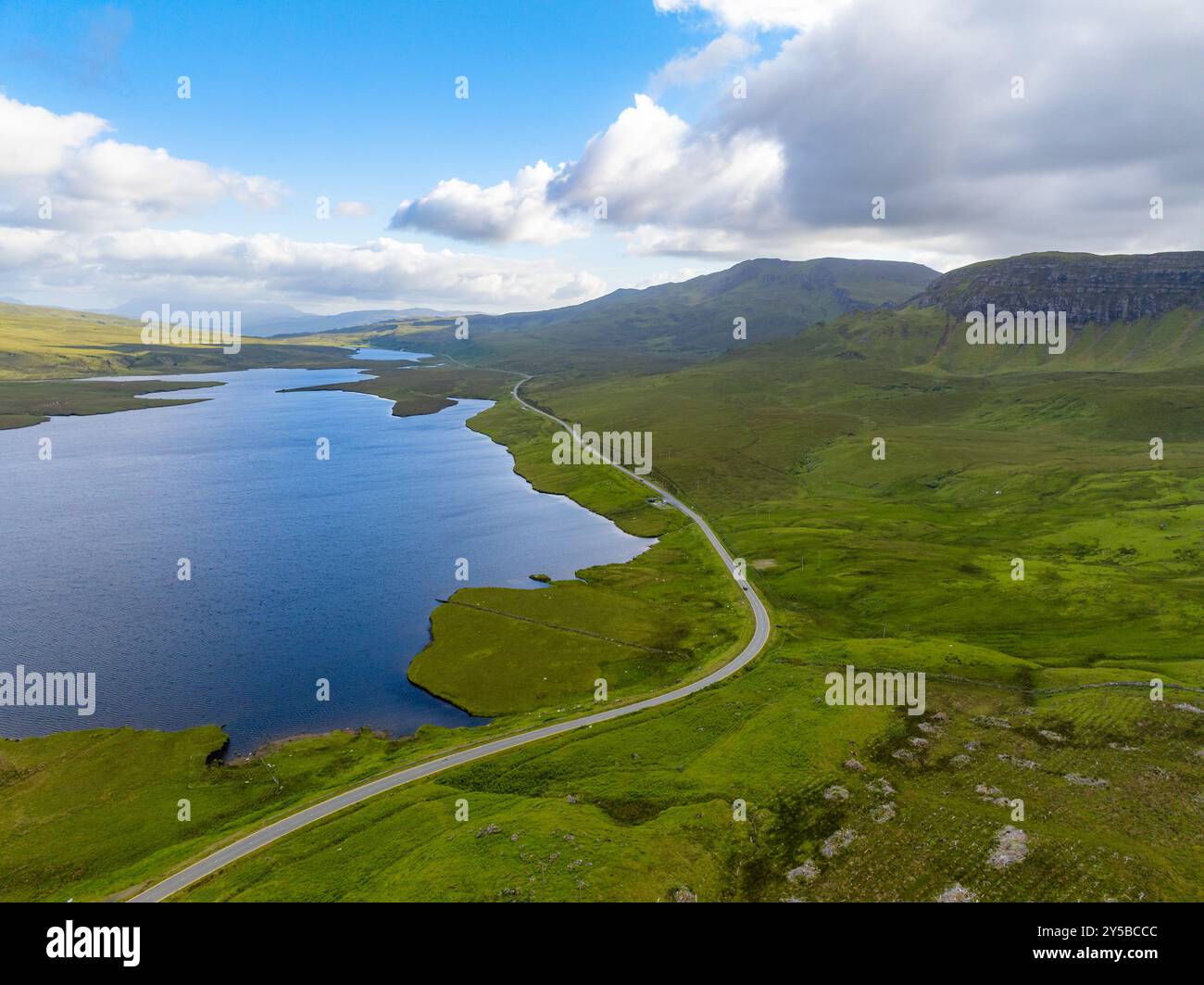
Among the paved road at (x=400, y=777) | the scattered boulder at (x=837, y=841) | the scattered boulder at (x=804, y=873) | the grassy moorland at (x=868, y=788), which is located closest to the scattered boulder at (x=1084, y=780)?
the grassy moorland at (x=868, y=788)

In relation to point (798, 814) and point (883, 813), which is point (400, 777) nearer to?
point (798, 814)

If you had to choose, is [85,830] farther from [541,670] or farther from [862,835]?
[862,835]

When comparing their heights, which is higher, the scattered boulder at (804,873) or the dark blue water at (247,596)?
the dark blue water at (247,596)

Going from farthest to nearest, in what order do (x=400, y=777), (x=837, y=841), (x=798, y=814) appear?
(x=400, y=777) < (x=798, y=814) < (x=837, y=841)

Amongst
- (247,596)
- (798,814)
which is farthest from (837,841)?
(247,596)

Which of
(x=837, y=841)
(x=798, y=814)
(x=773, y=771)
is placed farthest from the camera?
(x=773, y=771)

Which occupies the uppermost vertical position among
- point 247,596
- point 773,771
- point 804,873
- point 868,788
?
point 247,596

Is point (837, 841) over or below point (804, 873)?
over

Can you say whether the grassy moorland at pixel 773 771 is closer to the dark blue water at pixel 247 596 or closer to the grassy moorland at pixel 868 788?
the grassy moorland at pixel 868 788

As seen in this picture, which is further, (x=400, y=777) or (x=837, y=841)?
(x=400, y=777)

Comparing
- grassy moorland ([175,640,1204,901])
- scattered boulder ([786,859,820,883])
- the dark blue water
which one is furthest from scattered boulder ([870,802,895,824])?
the dark blue water
